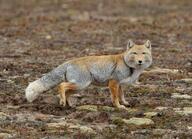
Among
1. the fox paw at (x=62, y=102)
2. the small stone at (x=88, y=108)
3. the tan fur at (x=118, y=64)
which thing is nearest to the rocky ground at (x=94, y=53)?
the small stone at (x=88, y=108)

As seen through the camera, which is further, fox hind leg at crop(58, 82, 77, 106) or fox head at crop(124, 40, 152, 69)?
fox head at crop(124, 40, 152, 69)

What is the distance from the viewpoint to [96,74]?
13266mm

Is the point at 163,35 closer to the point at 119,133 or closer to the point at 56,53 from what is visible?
the point at 56,53

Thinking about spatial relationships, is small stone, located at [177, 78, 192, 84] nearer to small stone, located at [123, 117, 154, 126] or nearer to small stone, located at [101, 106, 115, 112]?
small stone, located at [101, 106, 115, 112]

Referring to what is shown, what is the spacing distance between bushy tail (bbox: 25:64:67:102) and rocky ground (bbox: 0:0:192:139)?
0.90 feet

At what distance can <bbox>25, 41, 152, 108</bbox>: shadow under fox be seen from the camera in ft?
43.0

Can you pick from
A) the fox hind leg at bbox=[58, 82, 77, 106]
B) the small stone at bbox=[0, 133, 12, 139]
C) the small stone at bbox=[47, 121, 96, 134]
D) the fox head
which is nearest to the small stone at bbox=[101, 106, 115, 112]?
the fox hind leg at bbox=[58, 82, 77, 106]

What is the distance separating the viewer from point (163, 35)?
26.1 metres

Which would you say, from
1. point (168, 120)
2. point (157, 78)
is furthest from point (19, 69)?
point (168, 120)

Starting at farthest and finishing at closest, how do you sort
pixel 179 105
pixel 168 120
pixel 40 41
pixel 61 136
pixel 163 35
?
pixel 163 35, pixel 40 41, pixel 179 105, pixel 168 120, pixel 61 136

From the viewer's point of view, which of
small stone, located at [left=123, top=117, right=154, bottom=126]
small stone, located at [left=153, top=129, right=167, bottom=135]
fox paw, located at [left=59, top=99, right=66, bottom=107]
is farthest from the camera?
fox paw, located at [left=59, top=99, right=66, bottom=107]

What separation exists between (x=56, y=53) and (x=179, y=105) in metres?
8.17

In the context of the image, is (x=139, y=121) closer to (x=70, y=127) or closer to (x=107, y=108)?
(x=107, y=108)

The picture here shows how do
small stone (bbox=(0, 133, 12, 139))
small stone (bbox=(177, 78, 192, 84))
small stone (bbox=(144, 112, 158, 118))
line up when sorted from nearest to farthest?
small stone (bbox=(0, 133, 12, 139)) < small stone (bbox=(144, 112, 158, 118)) < small stone (bbox=(177, 78, 192, 84))
